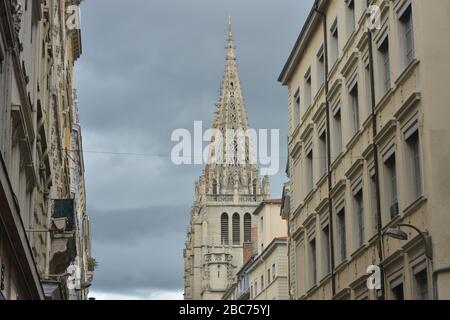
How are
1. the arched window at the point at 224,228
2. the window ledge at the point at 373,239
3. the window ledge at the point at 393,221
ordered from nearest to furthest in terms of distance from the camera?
1. the window ledge at the point at 393,221
2. the window ledge at the point at 373,239
3. the arched window at the point at 224,228

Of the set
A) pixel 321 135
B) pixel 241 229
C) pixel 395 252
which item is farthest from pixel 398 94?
pixel 241 229

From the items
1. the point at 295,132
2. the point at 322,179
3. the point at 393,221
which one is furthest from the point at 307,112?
the point at 393,221

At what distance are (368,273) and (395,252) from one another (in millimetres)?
2791

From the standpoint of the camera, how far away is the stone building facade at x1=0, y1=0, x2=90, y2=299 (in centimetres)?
2291

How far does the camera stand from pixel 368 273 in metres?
31.0

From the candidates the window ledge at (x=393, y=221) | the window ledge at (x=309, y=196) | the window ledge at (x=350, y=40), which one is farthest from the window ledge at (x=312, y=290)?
the window ledge at (x=393, y=221)

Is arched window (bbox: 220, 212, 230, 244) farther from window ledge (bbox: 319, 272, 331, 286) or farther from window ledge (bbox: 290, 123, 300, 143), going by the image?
window ledge (bbox: 319, 272, 331, 286)

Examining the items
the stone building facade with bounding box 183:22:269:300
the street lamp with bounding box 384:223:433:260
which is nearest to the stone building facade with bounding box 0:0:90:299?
the street lamp with bounding box 384:223:433:260

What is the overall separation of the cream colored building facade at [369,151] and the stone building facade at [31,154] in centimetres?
902

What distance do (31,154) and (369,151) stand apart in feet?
32.1

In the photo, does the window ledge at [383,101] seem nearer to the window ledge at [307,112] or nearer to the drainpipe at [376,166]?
the drainpipe at [376,166]

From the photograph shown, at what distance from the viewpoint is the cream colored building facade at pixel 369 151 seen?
2616cm
